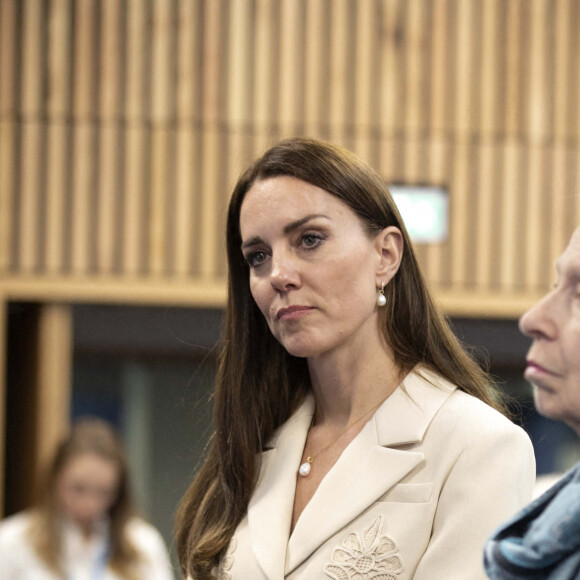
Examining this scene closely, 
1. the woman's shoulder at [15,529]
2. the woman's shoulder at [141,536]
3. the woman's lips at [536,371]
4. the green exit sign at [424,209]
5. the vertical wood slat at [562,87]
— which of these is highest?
the vertical wood slat at [562,87]

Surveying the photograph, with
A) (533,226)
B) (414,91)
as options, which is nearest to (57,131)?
(414,91)

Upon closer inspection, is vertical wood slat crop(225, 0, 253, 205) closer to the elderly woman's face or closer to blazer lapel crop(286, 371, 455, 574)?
blazer lapel crop(286, 371, 455, 574)

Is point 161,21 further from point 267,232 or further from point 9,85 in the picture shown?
point 267,232

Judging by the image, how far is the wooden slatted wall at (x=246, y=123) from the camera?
5.52 m

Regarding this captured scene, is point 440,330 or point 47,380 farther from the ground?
point 440,330

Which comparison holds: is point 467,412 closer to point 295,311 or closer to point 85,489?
point 295,311

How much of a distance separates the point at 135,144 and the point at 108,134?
16 centimetres

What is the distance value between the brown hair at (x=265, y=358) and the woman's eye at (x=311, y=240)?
0.09 meters

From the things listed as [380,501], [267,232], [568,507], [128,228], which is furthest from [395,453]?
[128,228]

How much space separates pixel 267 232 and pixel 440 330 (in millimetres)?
419

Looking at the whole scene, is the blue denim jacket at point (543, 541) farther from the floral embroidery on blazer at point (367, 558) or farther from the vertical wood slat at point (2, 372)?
the vertical wood slat at point (2, 372)

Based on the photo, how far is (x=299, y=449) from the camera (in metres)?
2.19

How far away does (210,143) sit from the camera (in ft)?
18.4

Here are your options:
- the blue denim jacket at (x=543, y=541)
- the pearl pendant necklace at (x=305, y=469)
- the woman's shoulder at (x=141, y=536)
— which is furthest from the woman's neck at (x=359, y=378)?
the woman's shoulder at (x=141, y=536)
